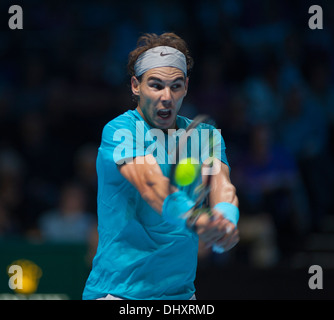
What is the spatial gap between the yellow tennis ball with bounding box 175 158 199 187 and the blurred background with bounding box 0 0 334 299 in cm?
378

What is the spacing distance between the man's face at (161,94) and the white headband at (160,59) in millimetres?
28

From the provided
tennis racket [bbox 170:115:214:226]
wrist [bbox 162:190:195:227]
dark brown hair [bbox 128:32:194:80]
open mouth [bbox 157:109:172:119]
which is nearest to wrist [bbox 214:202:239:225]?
tennis racket [bbox 170:115:214:226]

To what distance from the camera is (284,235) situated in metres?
7.94

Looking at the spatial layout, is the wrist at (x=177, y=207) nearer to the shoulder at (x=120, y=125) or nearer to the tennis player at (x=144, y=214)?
the tennis player at (x=144, y=214)

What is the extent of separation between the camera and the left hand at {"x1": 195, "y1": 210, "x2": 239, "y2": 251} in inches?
118

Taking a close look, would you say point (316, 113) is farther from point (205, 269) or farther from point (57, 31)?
point (57, 31)

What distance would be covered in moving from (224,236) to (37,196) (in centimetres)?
571

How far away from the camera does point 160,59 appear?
12.0 ft

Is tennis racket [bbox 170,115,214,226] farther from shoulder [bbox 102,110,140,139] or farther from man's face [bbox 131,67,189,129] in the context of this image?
shoulder [bbox 102,110,140,139]

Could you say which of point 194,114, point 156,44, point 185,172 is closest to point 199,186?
point 185,172

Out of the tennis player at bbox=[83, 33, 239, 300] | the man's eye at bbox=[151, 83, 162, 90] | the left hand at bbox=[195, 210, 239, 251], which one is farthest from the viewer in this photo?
the man's eye at bbox=[151, 83, 162, 90]

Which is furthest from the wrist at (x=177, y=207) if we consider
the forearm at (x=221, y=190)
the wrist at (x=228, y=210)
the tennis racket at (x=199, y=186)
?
the forearm at (x=221, y=190)

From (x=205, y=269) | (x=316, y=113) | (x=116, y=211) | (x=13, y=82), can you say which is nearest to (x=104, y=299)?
(x=116, y=211)

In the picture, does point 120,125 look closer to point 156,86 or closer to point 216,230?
point 156,86
